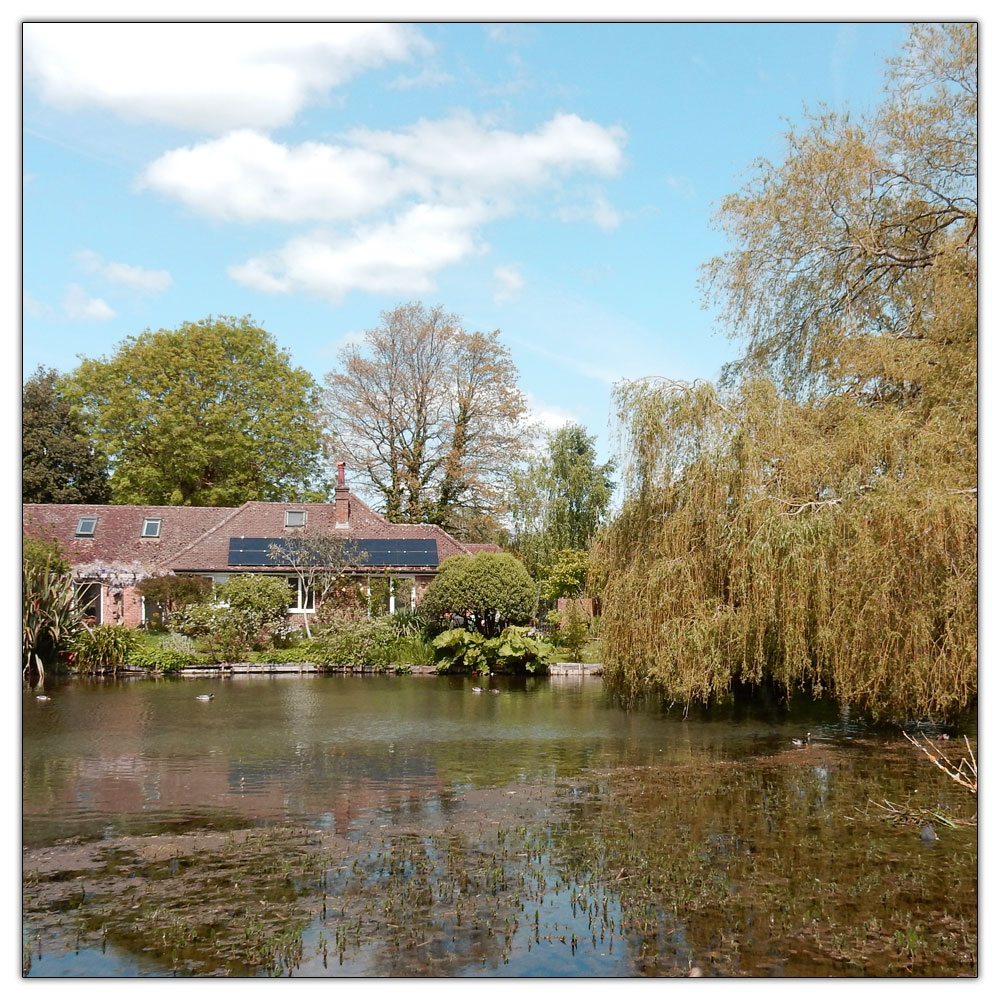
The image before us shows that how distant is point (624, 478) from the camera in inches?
604

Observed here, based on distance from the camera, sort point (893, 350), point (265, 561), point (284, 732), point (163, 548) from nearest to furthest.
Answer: point (893, 350), point (284, 732), point (265, 561), point (163, 548)

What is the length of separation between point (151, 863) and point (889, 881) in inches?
237

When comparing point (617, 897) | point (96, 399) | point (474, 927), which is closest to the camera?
point (474, 927)

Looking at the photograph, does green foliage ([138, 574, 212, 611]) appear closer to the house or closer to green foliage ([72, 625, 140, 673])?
the house

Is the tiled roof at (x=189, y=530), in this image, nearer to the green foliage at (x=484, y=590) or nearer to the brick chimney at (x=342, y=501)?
the brick chimney at (x=342, y=501)

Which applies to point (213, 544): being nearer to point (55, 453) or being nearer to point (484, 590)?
point (55, 453)

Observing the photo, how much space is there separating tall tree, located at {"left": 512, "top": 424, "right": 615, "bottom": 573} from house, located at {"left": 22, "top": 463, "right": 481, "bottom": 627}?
15.6 feet

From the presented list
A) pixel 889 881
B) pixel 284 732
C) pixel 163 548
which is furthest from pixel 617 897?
pixel 163 548

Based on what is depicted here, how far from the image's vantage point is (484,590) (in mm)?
23453

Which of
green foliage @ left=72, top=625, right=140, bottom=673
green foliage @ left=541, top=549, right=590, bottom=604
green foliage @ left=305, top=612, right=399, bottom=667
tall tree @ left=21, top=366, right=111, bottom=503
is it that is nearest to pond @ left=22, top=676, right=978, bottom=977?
green foliage @ left=72, top=625, right=140, bottom=673

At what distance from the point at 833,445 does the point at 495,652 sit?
39.8 ft

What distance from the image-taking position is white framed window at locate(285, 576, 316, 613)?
27.9 meters

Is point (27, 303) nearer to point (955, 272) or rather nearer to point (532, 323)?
point (532, 323)

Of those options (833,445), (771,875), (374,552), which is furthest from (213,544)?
(771,875)
